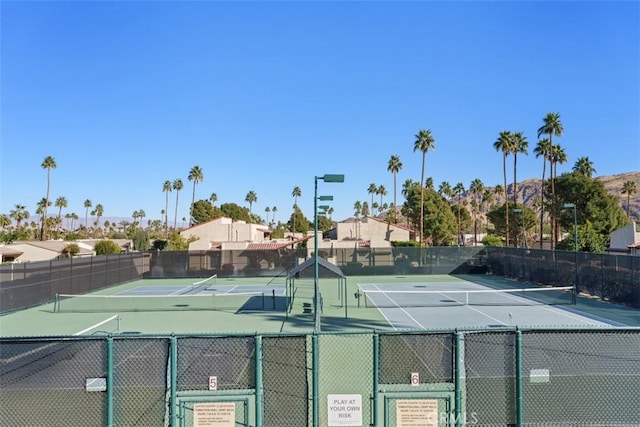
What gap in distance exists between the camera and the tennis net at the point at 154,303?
26156 millimetres

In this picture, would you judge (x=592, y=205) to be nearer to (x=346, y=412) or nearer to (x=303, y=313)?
(x=303, y=313)

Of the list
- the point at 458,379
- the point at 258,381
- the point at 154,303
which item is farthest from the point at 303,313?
the point at 458,379

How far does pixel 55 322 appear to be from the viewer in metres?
22.9

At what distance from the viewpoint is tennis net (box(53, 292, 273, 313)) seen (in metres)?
26.2

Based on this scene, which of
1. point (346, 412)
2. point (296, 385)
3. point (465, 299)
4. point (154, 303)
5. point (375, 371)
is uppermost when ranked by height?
point (375, 371)

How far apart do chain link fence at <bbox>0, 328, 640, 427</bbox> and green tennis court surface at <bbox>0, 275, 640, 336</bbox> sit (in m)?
10.1

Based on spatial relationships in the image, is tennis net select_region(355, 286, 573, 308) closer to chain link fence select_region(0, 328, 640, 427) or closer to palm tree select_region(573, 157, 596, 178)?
chain link fence select_region(0, 328, 640, 427)

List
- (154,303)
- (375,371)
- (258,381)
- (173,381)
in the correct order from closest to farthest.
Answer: (173,381)
(258,381)
(375,371)
(154,303)

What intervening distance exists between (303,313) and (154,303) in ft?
30.0

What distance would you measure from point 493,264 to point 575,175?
2510 centimetres

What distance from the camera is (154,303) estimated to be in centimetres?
2778

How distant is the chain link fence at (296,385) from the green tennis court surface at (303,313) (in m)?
10.1

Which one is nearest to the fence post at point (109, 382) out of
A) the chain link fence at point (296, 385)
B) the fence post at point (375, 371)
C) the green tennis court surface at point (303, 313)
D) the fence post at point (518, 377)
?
the chain link fence at point (296, 385)

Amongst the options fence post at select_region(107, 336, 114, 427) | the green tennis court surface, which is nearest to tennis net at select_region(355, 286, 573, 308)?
the green tennis court surface
